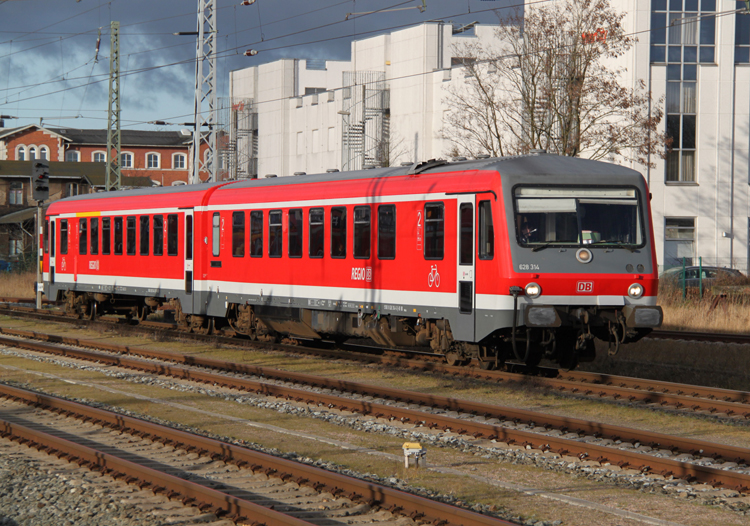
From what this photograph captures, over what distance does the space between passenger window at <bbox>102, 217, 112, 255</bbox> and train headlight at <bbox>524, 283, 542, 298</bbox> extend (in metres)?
13.8

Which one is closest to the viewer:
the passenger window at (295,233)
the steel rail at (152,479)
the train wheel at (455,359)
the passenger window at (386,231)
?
the steel rail at (152,479)

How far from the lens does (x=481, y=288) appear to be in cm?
1360

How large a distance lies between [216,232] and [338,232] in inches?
176

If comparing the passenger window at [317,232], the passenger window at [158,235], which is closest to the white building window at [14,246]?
the passenger window at [158,235]

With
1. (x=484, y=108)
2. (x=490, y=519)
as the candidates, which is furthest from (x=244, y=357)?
(x=484, y=108)

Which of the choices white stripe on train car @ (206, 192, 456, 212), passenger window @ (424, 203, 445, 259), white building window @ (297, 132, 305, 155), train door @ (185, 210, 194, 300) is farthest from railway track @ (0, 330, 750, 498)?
white building window @ (297, 132, 305, 155)

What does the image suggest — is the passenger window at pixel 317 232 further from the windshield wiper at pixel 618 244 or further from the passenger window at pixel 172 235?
the windshield wiper at pixel 618 244

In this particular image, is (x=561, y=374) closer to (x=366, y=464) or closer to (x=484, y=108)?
(x=366, y=464)

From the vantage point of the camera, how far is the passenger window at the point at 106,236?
78.1 feet

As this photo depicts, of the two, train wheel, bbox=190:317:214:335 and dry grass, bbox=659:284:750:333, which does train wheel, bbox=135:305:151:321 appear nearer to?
train wheel, bbox=190:317:214:335

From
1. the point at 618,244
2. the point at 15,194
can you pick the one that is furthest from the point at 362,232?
the point at 15,194

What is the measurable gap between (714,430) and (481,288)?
407 centimetres

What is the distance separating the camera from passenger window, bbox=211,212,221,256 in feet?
65.5

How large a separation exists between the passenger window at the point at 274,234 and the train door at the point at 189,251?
9.70 feet
